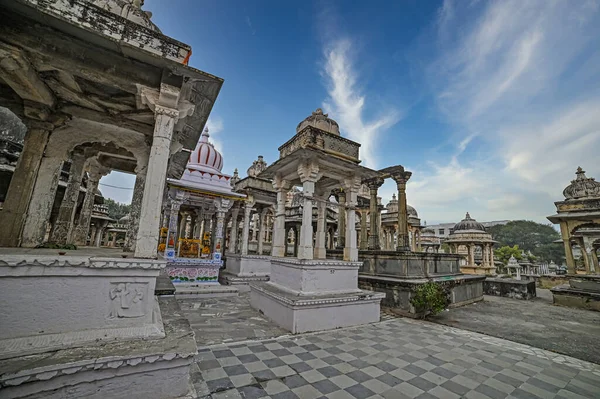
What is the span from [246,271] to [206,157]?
598 centimetres

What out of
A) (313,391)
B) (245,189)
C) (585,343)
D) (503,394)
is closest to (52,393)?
(313,391)

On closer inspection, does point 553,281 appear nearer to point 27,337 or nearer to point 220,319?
point 220,319

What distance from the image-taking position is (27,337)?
258 cm

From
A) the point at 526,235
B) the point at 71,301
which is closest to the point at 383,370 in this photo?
the point at 71,301

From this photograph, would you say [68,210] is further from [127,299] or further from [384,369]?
[384,369]

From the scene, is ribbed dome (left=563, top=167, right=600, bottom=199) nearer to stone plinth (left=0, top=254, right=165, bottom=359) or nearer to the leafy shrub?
the leafy shrub

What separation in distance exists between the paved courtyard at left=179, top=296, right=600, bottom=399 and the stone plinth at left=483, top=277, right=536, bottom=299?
966 cm

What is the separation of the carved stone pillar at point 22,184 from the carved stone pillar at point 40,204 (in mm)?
76

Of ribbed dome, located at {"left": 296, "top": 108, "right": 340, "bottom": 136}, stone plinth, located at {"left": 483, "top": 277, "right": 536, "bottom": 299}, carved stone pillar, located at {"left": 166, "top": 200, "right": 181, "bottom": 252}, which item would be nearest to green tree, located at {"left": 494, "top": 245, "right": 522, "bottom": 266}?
stone plinth, located at {"left": 483, "top": 277, "right": 536, "bottom": 299}

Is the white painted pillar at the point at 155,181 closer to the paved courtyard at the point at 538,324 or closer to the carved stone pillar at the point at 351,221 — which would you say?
the carved stone pillar at the point at 351,221

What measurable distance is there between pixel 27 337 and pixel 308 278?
4.87 m

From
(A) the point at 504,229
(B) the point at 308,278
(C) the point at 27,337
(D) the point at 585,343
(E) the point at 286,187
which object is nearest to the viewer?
(C) the point at 27,337

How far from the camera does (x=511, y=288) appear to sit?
1298 cm

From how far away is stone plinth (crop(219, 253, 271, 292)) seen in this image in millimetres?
11860
